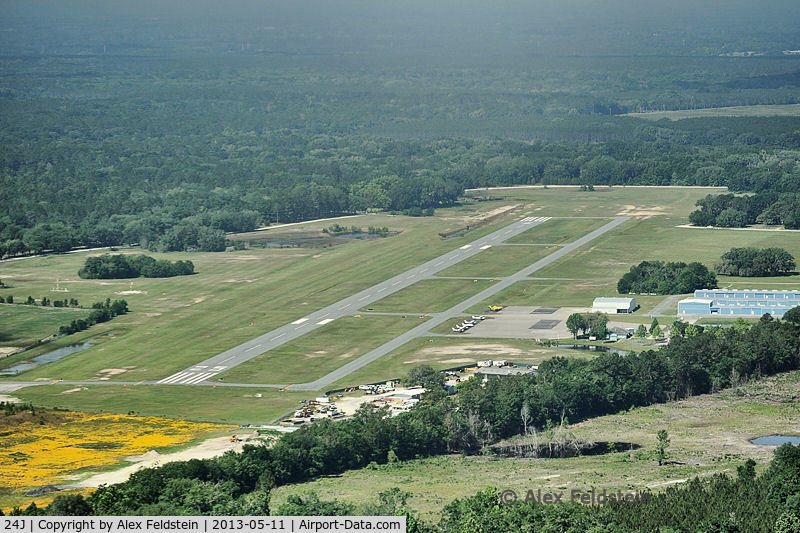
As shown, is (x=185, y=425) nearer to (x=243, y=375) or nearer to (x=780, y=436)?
(x=243, y=375)

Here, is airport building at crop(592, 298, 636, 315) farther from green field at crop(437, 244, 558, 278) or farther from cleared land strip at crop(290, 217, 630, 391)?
green field at crop(437, 244, 558, 278)

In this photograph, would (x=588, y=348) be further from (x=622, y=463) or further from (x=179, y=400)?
(x=622, y=463)

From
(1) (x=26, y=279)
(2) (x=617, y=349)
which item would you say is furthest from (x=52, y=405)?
(1) (x=26, y=279)

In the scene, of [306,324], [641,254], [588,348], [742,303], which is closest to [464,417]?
[588,348]

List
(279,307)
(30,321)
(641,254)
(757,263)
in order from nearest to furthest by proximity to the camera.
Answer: (30,321)
(279,307)
(757,263)
(641,254)

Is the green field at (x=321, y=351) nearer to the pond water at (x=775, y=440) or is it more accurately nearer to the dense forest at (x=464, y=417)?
the dense forest at (x=464, y=417)

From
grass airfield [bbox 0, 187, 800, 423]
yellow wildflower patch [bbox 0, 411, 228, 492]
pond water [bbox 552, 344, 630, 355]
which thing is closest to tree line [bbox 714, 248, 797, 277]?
grass airfield [bbox 0, 187, 800, 423]
